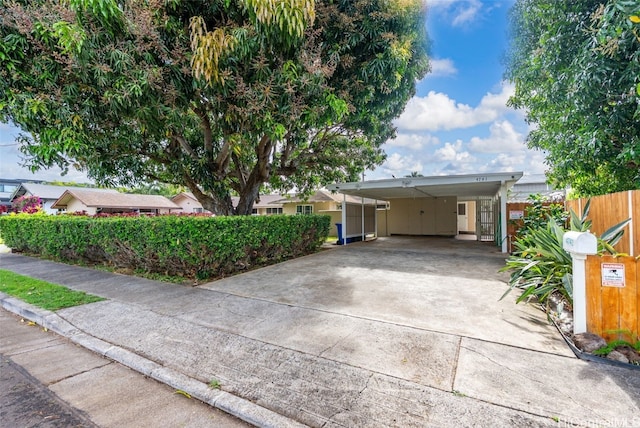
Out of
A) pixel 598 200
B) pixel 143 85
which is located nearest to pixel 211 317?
pixel 143 85

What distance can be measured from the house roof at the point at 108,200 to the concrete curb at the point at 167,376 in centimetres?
2855

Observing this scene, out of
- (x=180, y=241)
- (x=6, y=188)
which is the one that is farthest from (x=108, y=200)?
(x=180, y=241)

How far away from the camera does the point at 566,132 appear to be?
661cm

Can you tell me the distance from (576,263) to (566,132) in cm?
498

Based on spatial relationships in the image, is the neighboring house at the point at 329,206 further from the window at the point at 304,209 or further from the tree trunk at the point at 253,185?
the tree trunk at the point at 253,185

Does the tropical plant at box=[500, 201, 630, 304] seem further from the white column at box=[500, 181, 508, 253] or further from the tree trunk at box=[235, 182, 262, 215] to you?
the tree trunk at box=[235, 182, 262, 215]

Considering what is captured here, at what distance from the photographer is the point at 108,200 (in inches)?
1160

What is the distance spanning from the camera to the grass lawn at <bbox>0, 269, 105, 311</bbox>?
4.94m

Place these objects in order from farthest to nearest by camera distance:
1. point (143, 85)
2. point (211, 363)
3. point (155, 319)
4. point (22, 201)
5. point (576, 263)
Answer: point (22, 201) < point (143, 85) < point (155, 319) < point (576, 263) < point (211, 363)

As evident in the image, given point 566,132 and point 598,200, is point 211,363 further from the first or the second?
point 566,132

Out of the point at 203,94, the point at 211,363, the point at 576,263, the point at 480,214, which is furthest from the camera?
the point at 480,214

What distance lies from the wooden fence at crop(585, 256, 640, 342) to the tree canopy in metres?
2.77

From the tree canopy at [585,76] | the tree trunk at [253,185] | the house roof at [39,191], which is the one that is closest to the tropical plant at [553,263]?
the tree canopy at [585,76]

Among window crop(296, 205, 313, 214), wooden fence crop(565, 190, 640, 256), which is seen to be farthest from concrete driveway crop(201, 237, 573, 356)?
window crop(296, 205, 313, 214)
